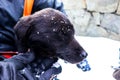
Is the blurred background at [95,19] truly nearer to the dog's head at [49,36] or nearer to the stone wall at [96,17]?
the stone wall at [96,17]

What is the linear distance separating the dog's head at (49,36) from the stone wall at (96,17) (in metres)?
2.20

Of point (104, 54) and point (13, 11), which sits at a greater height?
point (13, 11)

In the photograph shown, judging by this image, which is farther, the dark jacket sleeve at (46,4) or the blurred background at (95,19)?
the blurred background at (95,19)

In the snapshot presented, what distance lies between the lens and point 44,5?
4.01 ft

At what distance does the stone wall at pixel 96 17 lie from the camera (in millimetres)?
3191

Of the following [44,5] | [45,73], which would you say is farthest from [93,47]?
[45,73]

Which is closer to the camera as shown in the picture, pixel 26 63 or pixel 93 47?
pixel 26 63

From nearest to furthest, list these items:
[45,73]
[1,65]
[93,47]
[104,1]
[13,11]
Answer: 1. [1,65]
2. [45,73]
3. [13,11]
4. [93,47]
5. [104,1]

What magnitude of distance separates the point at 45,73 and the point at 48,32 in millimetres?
134

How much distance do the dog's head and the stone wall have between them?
220 cm

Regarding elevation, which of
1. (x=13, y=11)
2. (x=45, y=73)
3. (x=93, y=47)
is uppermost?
(x=13, y=11)

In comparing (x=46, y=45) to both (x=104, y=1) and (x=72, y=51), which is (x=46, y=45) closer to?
(x=72, y=51)

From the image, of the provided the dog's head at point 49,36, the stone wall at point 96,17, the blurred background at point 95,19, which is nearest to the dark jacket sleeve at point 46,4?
the dog's head at point 49,36

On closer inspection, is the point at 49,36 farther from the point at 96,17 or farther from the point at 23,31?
the point at 96,17
